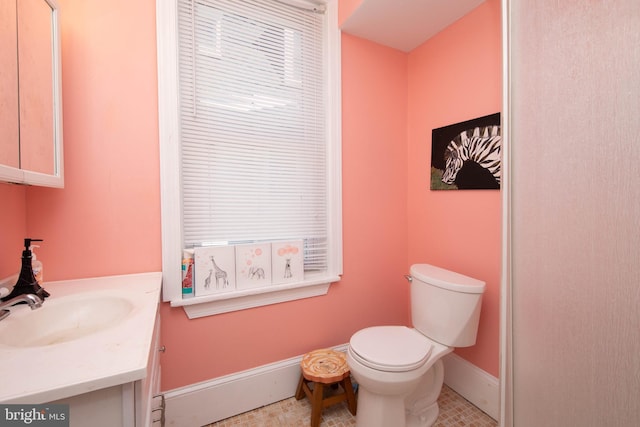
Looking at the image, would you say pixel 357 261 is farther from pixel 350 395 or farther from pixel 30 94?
pixel 30 94

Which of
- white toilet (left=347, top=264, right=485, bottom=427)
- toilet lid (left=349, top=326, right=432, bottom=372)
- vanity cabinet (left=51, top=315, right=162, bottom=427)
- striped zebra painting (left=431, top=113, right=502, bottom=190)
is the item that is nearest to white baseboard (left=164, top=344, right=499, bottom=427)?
white toilet (left=347, top=264, right=485, bottom=427)

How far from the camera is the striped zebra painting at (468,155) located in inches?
56.8

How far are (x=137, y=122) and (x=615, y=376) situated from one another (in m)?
1.89

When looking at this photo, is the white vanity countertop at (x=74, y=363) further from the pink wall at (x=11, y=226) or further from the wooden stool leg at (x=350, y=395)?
the wooden stool leg at (x=350, y=395)

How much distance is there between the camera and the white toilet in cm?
120

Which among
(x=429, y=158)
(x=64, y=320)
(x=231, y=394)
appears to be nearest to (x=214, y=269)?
(x=64, y=320)

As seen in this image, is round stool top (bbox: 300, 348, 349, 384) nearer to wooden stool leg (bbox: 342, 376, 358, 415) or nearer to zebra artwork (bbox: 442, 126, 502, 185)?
wooden stool leg (bbox: 342, 376, 358, 415)

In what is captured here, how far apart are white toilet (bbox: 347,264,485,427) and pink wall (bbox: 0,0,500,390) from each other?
0.27 m

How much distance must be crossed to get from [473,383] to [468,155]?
1.39m

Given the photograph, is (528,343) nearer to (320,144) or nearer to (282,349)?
(282,349)

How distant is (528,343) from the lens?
0.81 meters

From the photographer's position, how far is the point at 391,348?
131 cm

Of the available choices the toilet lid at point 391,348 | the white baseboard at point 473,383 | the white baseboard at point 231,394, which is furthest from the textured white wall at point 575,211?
the white baseboard at point 231,394

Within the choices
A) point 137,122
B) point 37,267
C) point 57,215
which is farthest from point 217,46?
point 37,267
